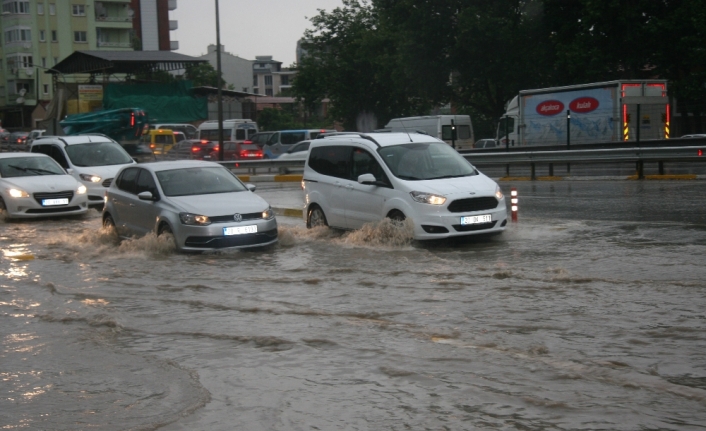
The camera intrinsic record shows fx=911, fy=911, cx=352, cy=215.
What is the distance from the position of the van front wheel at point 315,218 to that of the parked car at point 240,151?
89.1ft

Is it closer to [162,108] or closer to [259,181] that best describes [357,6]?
[162,108]

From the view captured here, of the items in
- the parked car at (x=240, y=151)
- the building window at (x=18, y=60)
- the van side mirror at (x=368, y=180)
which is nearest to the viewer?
the van side mirror at (x=368, y=180)

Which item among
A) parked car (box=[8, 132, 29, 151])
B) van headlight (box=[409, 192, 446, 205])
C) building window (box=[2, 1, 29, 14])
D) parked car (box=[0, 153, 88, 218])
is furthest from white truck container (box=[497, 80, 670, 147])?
building window (box=[2, 1, 29, 14])

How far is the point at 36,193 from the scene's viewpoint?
19.9m

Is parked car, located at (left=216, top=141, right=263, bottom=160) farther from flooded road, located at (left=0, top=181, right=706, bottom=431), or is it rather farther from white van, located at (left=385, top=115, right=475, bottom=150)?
flooded road, located at (left=0, top=181, right=706, bottom=431)

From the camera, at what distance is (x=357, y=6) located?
62219mm

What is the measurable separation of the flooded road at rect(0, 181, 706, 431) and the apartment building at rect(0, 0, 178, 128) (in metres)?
82.6

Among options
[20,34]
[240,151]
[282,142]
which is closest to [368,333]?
[240,151]

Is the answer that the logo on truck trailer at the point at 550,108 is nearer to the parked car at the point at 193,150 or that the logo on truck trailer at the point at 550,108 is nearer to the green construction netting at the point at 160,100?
the parked car at the point at 193,150

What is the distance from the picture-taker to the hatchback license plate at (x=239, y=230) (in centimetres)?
1355

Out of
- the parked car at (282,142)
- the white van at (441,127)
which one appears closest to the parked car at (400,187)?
the white van at (441,127)

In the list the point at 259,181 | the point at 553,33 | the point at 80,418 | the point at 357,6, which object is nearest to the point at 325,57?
the point at 357,6

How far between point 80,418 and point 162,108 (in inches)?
2041

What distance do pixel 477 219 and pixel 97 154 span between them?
1271 centimetres
